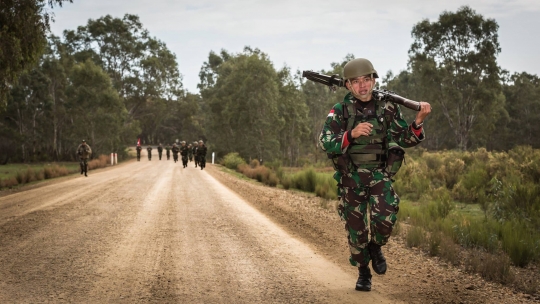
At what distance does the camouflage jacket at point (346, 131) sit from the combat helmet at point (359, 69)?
0.93 feet

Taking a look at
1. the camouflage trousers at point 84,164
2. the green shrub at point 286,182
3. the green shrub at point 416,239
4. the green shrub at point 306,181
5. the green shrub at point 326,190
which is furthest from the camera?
the camouflage trousers at point 84,164

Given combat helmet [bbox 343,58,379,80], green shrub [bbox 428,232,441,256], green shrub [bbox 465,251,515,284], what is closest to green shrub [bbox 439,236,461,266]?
green shrub [bbox 428,232,441,256]

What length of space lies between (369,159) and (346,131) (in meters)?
0.35

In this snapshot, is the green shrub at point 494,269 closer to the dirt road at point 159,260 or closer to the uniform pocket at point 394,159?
the dirt road at point 159,260

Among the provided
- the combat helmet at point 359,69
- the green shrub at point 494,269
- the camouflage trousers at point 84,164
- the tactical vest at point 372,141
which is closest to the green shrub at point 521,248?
the green shrub at point 494,269

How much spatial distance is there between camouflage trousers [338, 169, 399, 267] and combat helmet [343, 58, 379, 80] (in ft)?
2.93

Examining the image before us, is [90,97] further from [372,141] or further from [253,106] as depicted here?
[372,141]

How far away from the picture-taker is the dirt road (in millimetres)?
5195

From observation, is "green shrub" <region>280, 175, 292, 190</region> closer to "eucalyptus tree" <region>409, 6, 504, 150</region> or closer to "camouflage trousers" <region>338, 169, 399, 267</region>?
"camouflage trousers" <region>338, 169, 399, 267</region>

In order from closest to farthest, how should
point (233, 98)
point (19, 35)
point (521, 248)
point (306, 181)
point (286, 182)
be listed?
point (521, 248)
point (19, 35)
point (306, 181)
point (286, 182)
point (233, 98)

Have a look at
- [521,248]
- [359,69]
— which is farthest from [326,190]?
[359,69]

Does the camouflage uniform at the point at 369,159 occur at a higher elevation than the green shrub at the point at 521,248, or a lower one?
higher

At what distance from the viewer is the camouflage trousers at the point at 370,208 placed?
4.99 m

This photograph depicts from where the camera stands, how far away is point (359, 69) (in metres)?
5.02
